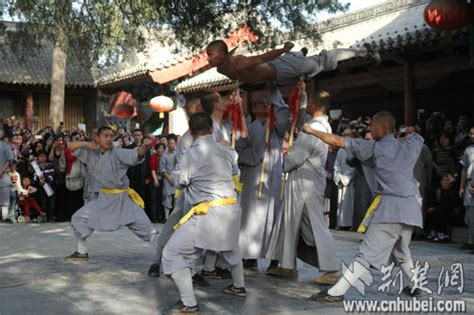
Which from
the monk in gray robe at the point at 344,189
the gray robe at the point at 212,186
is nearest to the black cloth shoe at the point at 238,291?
the gray robe at the point at 212,186

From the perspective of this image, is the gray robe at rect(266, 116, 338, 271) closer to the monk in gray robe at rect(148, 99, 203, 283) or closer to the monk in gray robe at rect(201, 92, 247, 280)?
the monk in gray robe at rect(201, 92, 247, 280)

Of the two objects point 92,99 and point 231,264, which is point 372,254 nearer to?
point 231,264

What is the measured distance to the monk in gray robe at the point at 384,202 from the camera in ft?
19.1

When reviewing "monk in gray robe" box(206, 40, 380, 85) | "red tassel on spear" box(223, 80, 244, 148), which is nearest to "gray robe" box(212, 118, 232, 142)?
"red tassel on spear" box(223, 80, 244, 148)

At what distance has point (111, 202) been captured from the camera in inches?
324

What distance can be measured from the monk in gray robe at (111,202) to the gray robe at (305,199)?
6.23ft

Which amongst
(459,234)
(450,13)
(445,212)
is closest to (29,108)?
(445,212)

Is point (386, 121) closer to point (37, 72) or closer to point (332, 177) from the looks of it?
point (332, 177)

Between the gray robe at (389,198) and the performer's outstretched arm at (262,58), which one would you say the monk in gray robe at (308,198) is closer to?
the performer's outstretched arm at (262,58)

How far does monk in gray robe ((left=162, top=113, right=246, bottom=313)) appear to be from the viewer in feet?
18.6

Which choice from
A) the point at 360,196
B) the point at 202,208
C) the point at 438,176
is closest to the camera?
the point at 202,208

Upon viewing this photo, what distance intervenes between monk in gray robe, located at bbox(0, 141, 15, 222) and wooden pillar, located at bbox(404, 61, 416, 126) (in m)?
7.61

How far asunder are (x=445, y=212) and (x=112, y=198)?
564 cm

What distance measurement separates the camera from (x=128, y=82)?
2336cm
